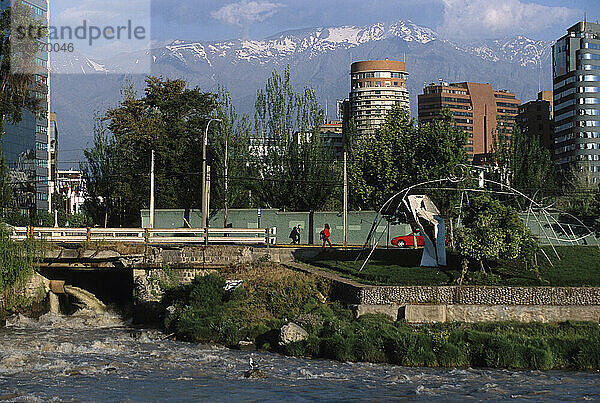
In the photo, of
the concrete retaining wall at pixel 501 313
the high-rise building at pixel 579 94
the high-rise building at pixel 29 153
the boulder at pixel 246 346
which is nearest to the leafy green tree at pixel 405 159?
the concrete retaining wall at pixel 501 313

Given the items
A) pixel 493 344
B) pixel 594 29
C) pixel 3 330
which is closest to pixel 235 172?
pixel 3 330

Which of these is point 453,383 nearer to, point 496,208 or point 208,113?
point 496,208

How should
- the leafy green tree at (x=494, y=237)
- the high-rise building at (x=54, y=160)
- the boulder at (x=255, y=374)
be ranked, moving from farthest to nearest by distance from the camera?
the high-rise building at (x=54, y=160) → the leafy green tree at (x=494, y=237) → the boulder at (x=255, y=374)

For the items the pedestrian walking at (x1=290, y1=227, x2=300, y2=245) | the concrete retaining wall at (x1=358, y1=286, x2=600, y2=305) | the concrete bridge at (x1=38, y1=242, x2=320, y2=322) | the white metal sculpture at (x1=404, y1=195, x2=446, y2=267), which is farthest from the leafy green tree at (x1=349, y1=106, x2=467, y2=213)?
the pedestrian walking at (x1=290, y1=227, x2=300, y2=245)

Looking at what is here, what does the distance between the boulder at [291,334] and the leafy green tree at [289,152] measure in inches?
1364

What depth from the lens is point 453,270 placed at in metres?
30.7

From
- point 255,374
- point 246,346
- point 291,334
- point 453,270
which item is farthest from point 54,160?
point 255,374

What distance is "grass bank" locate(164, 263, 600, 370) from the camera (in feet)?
75.0

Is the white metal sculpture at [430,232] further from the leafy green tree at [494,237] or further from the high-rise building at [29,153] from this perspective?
the high-rise building at [29,153]

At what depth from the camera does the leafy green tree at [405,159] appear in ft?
118

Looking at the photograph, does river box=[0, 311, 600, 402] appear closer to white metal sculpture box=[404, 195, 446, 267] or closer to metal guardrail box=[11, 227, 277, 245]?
white metal sculpture box=[404, 195, 446, 267]

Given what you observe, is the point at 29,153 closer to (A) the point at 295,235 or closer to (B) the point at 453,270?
(A) the point at 295,235

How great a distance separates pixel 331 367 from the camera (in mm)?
22672

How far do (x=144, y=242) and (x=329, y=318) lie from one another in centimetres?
1374
